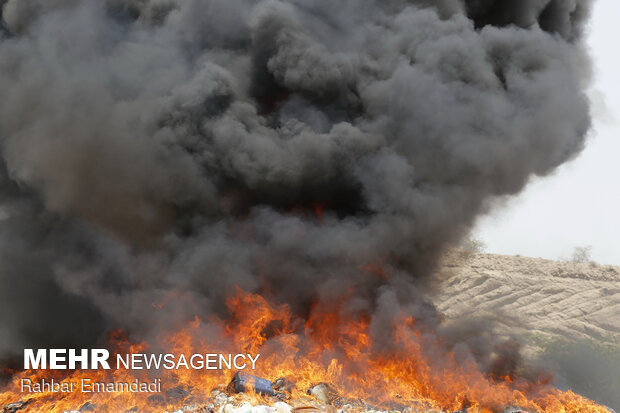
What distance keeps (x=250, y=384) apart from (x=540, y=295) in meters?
33.5

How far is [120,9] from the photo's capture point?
25.3 meters

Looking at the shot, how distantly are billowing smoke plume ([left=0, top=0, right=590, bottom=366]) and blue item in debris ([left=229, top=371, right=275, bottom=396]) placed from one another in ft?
12.4

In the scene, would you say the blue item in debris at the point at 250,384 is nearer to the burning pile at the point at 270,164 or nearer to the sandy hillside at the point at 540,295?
the burning pile at the point at 270,164

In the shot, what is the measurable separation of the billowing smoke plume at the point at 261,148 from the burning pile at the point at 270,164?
8cm

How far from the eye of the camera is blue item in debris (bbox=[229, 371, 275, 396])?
15516 millimetres

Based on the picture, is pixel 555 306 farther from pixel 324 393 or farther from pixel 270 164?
pixel 324 393

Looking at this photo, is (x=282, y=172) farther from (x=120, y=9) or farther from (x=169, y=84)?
(x=120, y=9)

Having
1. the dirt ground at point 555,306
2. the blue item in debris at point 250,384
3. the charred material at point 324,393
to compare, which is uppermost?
the dirt ground at point 555,306

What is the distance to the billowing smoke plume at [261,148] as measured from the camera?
19.9 m

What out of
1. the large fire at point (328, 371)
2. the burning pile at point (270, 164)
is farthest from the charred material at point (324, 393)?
the burning pile at point (270, 164)

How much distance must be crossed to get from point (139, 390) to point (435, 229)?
1166 cm

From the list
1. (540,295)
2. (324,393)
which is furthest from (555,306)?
(324,393)

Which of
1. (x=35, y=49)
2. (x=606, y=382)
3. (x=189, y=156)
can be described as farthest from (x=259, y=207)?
(x=606, y=382)

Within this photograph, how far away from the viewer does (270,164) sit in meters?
20.6
